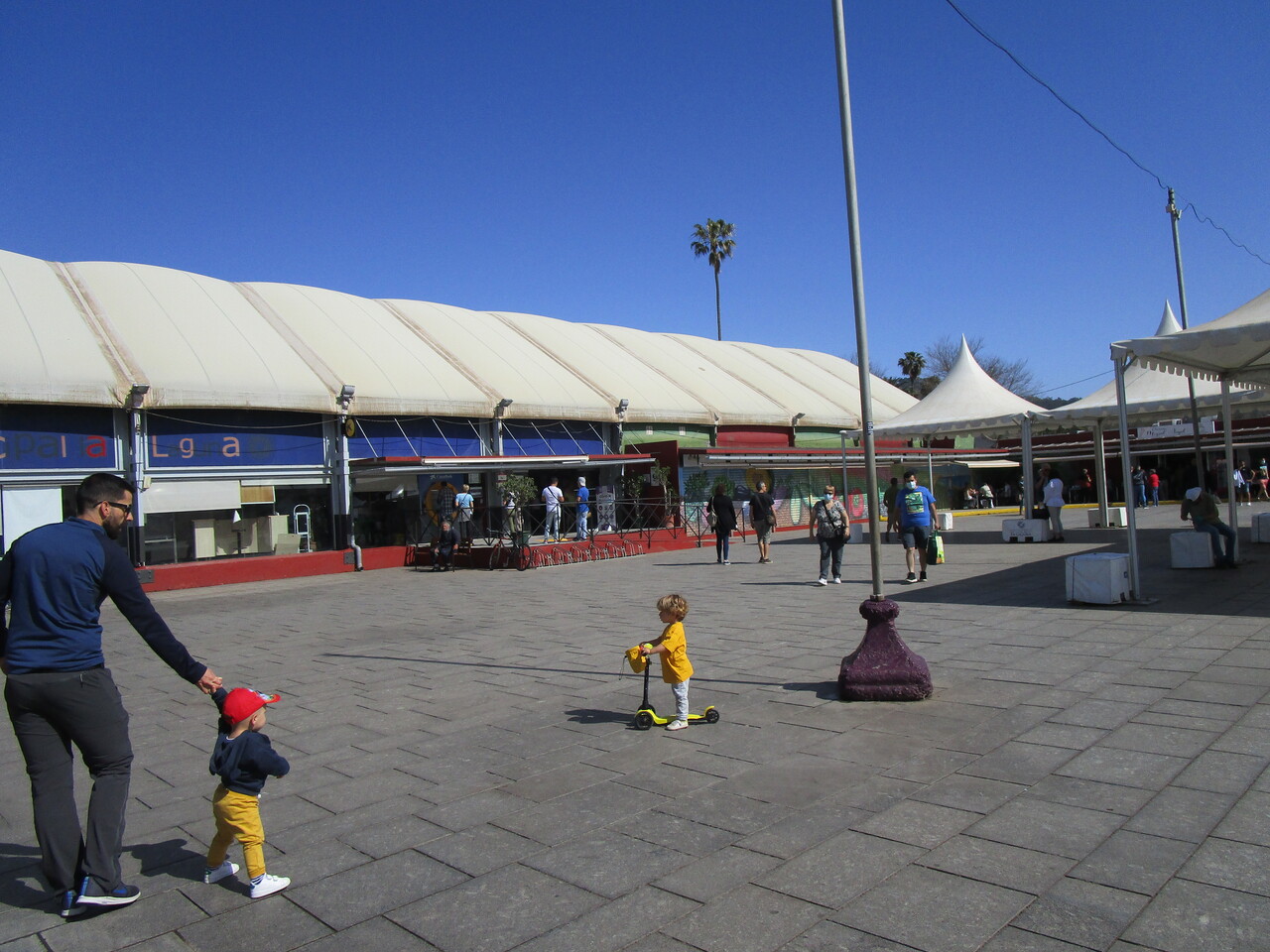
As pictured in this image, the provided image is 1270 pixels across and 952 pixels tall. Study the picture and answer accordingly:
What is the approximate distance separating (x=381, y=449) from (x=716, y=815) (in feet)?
69.3

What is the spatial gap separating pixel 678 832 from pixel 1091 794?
2.07m

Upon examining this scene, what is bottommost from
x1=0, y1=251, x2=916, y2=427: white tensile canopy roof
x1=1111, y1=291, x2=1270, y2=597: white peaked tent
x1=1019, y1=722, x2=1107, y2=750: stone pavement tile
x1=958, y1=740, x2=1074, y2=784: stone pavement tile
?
x1=958, y1=740, x2=1074, y2=784: stone pavement tile

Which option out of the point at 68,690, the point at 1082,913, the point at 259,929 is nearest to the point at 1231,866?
the point at 1082,913

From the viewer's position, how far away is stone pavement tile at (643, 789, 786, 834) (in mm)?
4184

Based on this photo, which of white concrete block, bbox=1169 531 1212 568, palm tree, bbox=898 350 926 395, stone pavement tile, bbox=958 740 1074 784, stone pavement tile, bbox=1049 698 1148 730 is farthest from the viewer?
palm tree, bbox=898 350 926 395

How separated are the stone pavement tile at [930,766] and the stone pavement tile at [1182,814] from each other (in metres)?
0.95

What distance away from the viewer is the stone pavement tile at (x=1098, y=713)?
545cm

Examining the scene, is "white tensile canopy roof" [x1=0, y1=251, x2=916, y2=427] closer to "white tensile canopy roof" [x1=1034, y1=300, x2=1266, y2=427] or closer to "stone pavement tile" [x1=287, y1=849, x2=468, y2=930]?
"white tensile canopy roof" [x1=1034, y1=300, x2=1266, y2=427]

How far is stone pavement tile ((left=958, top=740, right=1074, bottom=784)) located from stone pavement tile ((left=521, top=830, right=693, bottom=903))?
187 centimetres

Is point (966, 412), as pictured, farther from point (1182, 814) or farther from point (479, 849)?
point (479, 849)

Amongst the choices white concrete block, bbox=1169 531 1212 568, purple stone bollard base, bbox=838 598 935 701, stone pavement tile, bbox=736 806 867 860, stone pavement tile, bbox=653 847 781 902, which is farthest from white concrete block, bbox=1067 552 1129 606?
stone pavement tile, bbox=653 847 781 902

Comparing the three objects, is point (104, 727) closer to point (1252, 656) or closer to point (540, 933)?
point (540, 933)

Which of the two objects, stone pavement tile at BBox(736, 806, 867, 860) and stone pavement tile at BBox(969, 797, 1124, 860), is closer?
stone pavement tile at BBox(969, 797, 1124, 860)

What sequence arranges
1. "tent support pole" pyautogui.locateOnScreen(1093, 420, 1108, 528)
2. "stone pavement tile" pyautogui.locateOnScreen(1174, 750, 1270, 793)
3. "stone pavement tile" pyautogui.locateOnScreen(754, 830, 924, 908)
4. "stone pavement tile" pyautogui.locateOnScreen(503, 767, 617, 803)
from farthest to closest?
"tent support pole" pyautogui.locateOnScreen(1093, 420, 1108, 528)
"stone pavement tile" pyautogui.locateOnScreen(503, 767, 617, 803)
"stone pavement tile" pyautogui.locateOnScreen(1174, 750, 1270, 793)
"stone pavement tile" pyautogui.locateOnScreen(754, 830, 924, 908)
